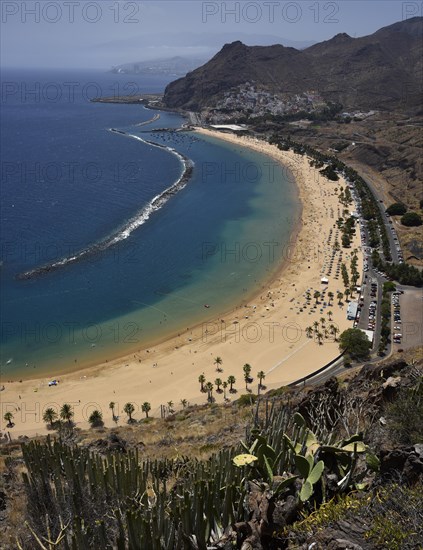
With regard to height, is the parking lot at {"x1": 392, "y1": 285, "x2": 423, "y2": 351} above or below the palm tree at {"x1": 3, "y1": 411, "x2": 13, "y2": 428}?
above

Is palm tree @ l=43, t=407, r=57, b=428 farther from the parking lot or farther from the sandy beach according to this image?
the parking lot

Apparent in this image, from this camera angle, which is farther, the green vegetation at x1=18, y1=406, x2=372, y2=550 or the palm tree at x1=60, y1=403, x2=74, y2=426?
the palm tree at x1=60, y1=403, x2=74, y2=426

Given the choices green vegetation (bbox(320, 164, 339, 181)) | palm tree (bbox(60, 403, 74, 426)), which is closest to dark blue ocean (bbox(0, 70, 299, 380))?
palm tree (bbox(60, 403, 74, 426))

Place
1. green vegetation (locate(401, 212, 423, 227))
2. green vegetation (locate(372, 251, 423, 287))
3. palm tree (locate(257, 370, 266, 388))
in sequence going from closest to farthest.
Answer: palm tree (locate(257, 370, 266, 388)), green vegetation (locate(372, 251, 423, 287)), green vegetation (locate(401, 212, 423, 227))

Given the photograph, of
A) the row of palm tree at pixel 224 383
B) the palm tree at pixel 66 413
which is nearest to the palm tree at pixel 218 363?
the row of palm tree at pixel 224 383

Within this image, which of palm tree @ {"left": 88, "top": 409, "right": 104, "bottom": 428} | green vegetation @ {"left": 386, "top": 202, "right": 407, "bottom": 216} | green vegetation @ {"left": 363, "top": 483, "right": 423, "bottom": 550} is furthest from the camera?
green vegetation @ {"left": 386, "top": 202, "right": 407, "bottom": 216}

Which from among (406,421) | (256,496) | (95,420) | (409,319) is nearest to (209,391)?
(95,420)
